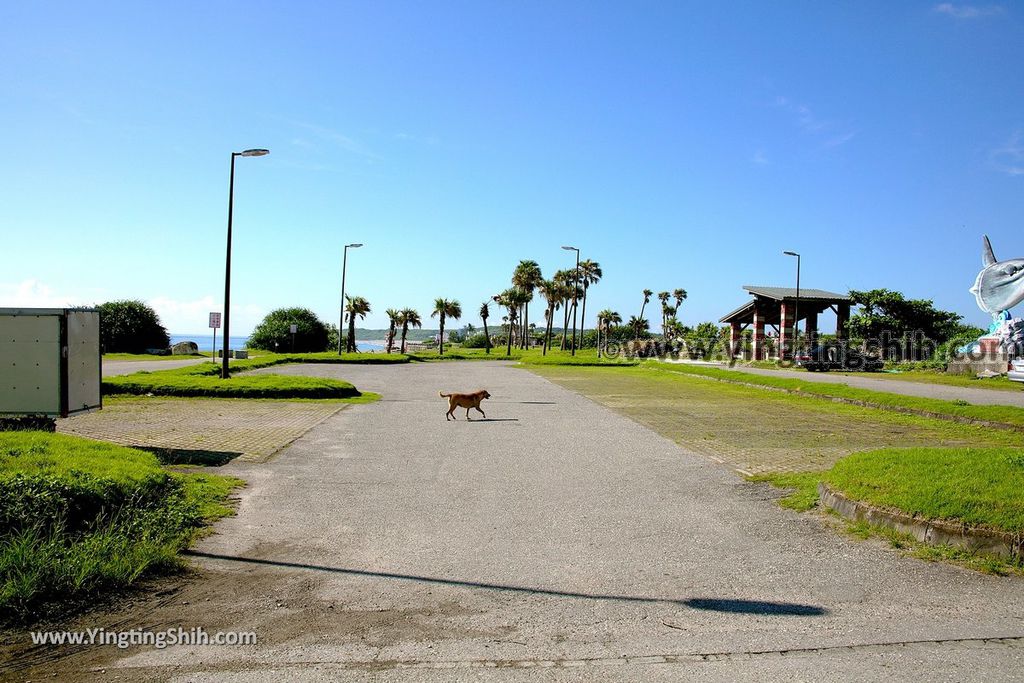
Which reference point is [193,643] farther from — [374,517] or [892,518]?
[892,518]

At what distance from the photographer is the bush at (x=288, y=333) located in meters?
71.4

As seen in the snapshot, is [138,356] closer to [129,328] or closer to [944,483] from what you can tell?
[129,328]

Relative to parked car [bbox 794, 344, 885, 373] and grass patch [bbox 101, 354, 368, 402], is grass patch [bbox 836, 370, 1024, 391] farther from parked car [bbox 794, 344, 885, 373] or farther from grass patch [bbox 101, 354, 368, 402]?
grass patch [bbox 101, 354, 368, 402]

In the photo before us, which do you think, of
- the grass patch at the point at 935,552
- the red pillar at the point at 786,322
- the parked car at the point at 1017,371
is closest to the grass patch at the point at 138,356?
the red pillar at the point at 786,322

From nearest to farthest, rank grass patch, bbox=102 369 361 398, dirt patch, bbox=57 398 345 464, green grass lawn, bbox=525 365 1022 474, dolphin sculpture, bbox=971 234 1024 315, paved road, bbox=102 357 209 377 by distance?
dirt patch, bbox=57 398 345 464, green grass lawn, bbox=525 365 1022 474, grass patch, bbox=102 369 361 398, paved road, bbox=102 357 209 377, dolphin sculpture, bbox=971 234 1024 315

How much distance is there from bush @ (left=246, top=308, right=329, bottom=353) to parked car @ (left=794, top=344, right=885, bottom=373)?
46217mm

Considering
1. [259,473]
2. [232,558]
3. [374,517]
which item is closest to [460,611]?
[232,558]

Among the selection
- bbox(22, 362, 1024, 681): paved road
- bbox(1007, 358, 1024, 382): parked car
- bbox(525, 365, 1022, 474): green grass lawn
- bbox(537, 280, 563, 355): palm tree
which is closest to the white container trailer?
bbox(22, 362, 1024, 681): paved road

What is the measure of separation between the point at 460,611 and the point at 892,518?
4.25 metres

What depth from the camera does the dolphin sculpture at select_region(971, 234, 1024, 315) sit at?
144 ft

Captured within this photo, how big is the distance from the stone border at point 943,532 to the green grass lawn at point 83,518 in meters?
6.08

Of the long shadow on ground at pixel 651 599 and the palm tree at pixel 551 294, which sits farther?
the palm tree at pixel 551 294

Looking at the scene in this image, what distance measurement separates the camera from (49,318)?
1049 cm

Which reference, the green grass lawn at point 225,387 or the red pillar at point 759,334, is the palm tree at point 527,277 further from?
the green grass lawn at point 225,387
